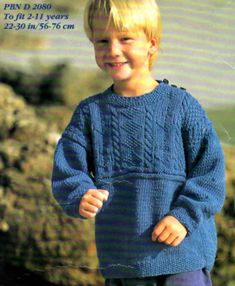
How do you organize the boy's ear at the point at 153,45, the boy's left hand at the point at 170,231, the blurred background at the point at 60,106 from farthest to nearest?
the blurred background at the point at 60,106 → the boy's ear at the point at 153,45 → the boy's left hand at the point at 170,231

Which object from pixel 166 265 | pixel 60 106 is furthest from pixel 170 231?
pixel 60 106

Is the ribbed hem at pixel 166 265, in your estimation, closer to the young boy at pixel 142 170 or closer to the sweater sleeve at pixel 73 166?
the young boy at pixel 142 170

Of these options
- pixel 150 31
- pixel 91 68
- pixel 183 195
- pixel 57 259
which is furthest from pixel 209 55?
pixel 57 259

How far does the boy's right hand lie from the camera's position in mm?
1851

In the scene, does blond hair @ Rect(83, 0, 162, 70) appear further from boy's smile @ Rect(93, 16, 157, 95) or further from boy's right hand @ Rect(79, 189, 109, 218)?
boy's right hand @ Rect(79, 189, 109, 218)

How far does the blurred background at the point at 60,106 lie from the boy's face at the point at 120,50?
0.53 metres

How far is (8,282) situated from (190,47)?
1.11 m

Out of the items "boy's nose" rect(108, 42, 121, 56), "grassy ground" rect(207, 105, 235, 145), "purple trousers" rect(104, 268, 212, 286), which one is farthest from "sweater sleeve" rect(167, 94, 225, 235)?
"grassy ground" rect(207, 105, 235, 145)

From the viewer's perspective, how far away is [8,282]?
2.78m

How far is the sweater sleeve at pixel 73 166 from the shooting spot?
6.31 feet

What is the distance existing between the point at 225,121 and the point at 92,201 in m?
0.81

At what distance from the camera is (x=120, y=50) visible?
191 centimetres

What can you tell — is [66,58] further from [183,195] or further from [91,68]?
[183,195]

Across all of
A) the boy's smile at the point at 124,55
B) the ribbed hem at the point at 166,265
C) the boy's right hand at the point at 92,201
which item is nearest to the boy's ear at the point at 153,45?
the boy's smile at the point at 124,55
